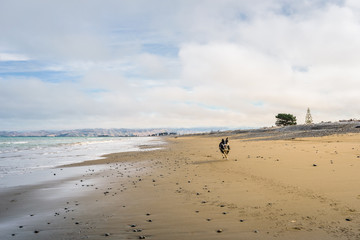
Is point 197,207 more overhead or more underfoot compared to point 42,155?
more overhead

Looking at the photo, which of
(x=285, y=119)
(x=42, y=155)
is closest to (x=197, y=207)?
(x=42, y=155)

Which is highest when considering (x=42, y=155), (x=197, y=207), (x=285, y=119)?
(x=285, y=119)

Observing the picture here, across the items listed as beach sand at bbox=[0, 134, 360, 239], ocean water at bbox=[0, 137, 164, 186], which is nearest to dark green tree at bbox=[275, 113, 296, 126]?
ocean water at bbox=[0, 137, 164, 186]

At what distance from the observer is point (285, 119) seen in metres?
104

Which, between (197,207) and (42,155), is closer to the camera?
(197,207)

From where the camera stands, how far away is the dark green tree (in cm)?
10226

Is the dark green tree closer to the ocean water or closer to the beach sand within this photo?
the ocean water

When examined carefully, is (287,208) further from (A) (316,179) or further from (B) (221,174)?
(B) (221,174)

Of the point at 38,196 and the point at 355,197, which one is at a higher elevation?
the point at 355,197

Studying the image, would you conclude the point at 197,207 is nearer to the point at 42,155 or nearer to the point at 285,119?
the point at 42,155

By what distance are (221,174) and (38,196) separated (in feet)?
26.0

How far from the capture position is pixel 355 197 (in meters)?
7.08

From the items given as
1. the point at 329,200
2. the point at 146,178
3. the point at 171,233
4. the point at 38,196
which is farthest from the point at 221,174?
the point at 38,196

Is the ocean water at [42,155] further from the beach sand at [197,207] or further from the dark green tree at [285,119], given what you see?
the dark green tree at [285,119]
